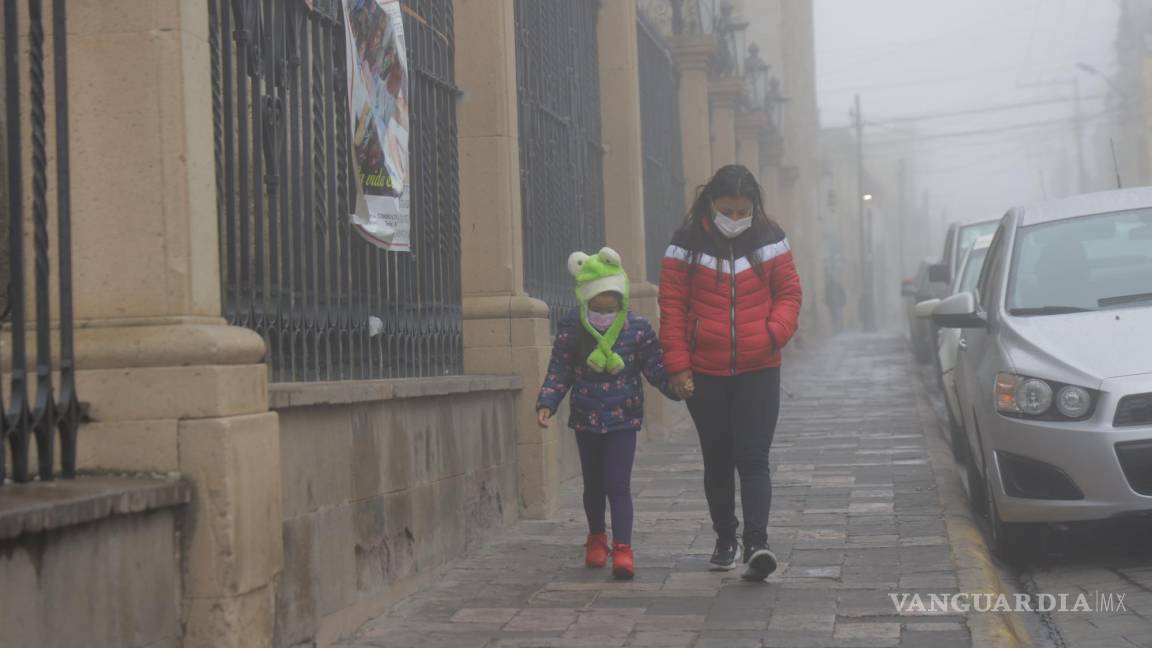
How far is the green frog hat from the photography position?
717 cm

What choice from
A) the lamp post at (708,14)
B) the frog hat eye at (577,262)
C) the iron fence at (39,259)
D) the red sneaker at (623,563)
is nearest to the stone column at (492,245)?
the frog hat eye at (577,262)

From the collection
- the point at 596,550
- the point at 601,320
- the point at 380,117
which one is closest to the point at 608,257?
the point at 601,320

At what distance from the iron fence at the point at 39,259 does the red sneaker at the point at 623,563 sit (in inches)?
111

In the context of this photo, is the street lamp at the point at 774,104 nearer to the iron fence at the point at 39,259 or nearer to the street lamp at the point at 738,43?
the street lamp at the point at 738,43

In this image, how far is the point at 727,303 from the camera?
698cm

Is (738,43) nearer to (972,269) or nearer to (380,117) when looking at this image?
(972,269)

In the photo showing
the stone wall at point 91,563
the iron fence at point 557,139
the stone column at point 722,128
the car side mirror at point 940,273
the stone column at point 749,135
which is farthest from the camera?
the stone column at point 749,135

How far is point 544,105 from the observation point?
10.9 m

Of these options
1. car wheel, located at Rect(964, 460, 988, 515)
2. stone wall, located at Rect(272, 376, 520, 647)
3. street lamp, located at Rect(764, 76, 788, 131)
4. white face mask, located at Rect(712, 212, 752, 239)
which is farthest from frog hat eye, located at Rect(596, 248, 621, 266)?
street lamp, located at Rect(764, 76, 788, 131)

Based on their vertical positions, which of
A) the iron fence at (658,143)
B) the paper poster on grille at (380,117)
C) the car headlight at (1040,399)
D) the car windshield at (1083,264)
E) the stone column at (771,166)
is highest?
the stone column at (771,166)

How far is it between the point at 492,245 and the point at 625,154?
5085mm

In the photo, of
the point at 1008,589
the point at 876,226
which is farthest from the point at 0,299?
the point at 876,226

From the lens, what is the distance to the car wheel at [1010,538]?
757cm

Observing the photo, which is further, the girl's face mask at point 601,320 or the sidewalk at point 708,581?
the girl's face mask at point 601,320
